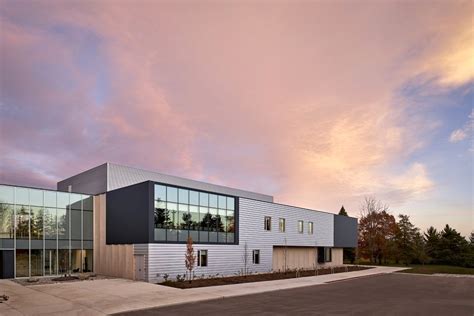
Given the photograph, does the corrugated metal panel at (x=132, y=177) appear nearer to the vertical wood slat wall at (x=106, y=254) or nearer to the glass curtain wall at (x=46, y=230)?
the vertical wood slat wall at (x=106, y=254)

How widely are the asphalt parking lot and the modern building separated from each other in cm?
898

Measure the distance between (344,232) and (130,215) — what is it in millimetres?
32253

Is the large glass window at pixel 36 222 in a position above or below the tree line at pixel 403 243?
above

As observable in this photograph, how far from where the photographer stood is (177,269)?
26609 mm

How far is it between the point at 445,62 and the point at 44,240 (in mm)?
29414

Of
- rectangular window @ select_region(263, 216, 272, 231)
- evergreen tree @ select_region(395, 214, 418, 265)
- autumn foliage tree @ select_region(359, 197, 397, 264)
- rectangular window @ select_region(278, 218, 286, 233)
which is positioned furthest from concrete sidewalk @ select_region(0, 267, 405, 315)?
evergreen tree @ select_region(395, 214, 418, 265)

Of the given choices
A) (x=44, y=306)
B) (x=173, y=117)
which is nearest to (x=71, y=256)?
(x=173, y=117)

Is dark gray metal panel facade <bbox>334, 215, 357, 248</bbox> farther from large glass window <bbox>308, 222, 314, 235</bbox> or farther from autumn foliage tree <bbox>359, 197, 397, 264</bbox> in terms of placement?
large glass window <bbox>308, 222, 314, 235</bbox>

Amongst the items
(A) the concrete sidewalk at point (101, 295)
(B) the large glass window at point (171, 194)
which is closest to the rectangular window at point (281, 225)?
(A) the concrete sidewalk at point (101, 295)

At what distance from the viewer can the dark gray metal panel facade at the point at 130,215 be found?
26.2 m

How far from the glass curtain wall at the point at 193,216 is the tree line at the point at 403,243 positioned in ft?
103

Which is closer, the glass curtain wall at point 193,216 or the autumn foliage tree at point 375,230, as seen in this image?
the glass curtain wall at point 193,216

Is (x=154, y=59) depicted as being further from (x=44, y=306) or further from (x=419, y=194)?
(x=419, y=194)

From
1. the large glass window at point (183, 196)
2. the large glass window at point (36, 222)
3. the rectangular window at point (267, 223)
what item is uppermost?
the large glass window at point (183, 196)
